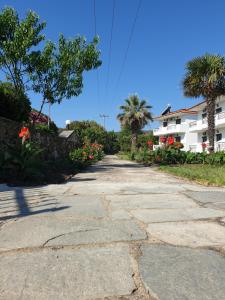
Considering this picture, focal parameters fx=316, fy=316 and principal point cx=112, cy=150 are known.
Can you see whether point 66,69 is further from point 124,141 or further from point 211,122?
point 124,141

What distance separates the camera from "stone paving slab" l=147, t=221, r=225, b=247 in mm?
3367

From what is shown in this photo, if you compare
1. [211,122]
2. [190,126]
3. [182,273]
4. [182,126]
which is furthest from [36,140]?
[182,126]

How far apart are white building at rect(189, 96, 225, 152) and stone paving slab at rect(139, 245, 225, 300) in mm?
29468

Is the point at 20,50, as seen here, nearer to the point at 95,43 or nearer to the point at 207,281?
the point at 95,43

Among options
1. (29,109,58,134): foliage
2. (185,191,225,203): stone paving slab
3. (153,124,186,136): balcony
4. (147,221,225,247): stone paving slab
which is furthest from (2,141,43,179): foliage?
(153,124,186,136): balcony

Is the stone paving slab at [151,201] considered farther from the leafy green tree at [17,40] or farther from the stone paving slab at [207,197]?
the leafy green tree at [17,40]

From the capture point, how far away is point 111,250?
10.2 ft

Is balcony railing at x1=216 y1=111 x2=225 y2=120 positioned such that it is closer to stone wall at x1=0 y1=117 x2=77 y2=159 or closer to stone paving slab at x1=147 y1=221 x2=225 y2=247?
stone wall at x1=0 y1=117 x2=77 y2=159

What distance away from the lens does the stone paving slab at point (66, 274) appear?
7.43 feet

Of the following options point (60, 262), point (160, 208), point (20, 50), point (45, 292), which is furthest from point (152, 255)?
point (20, 50)

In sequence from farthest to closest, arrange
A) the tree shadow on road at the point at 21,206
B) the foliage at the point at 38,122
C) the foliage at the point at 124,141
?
the foliage at the point at 124,141, the foliage at the point at 38,122, the tree shadow on road at the point at 21,206

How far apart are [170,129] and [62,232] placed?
48059 mm

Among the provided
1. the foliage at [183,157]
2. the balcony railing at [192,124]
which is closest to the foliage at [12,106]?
the foliage at [183,157]

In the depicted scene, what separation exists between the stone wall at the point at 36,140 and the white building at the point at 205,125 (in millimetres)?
18388
